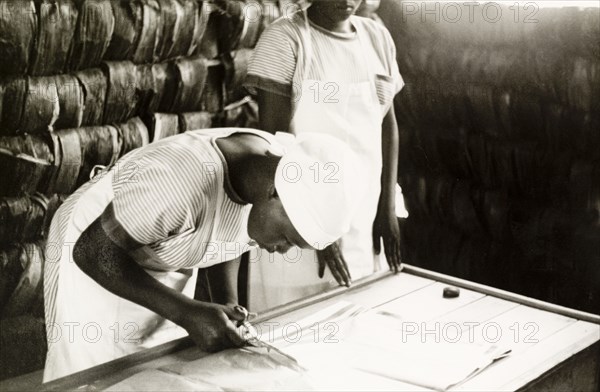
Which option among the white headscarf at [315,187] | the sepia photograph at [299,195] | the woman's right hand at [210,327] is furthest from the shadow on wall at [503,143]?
the woman's right hand at [210,327]

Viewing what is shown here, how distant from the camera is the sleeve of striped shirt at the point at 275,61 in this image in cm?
175

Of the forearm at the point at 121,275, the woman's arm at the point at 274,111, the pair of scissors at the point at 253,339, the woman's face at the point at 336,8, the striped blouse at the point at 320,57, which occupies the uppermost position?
the woman's face at the point at 336,8

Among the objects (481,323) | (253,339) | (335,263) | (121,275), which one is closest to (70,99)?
(121,275)

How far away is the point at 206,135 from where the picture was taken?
161 centimetres

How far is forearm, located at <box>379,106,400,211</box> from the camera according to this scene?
2.17m

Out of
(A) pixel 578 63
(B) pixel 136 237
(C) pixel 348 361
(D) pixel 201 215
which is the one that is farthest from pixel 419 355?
(A) pixel 578 63

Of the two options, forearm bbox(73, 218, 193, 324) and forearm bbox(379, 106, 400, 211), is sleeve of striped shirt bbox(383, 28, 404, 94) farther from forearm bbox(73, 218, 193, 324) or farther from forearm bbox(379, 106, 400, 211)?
forearm bbox(73, 218, 193, 324)

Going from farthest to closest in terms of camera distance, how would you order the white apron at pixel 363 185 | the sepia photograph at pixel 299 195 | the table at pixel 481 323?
1. the white apron at pixel 363 185
2. the table at pixel 481 323
3. the sepia photograph at pixel 299 195

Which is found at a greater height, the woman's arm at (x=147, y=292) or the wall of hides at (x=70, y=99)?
the wall of hides at (x=70, y=99)

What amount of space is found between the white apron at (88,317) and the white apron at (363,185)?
0.30m

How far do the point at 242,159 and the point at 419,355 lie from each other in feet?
1.97

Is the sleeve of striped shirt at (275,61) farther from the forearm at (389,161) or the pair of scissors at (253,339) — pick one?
the pair of scissors at (253,339)

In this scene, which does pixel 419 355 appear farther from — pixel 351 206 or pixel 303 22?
pixel 303 22

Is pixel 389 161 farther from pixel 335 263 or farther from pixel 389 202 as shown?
pixel 335 263
